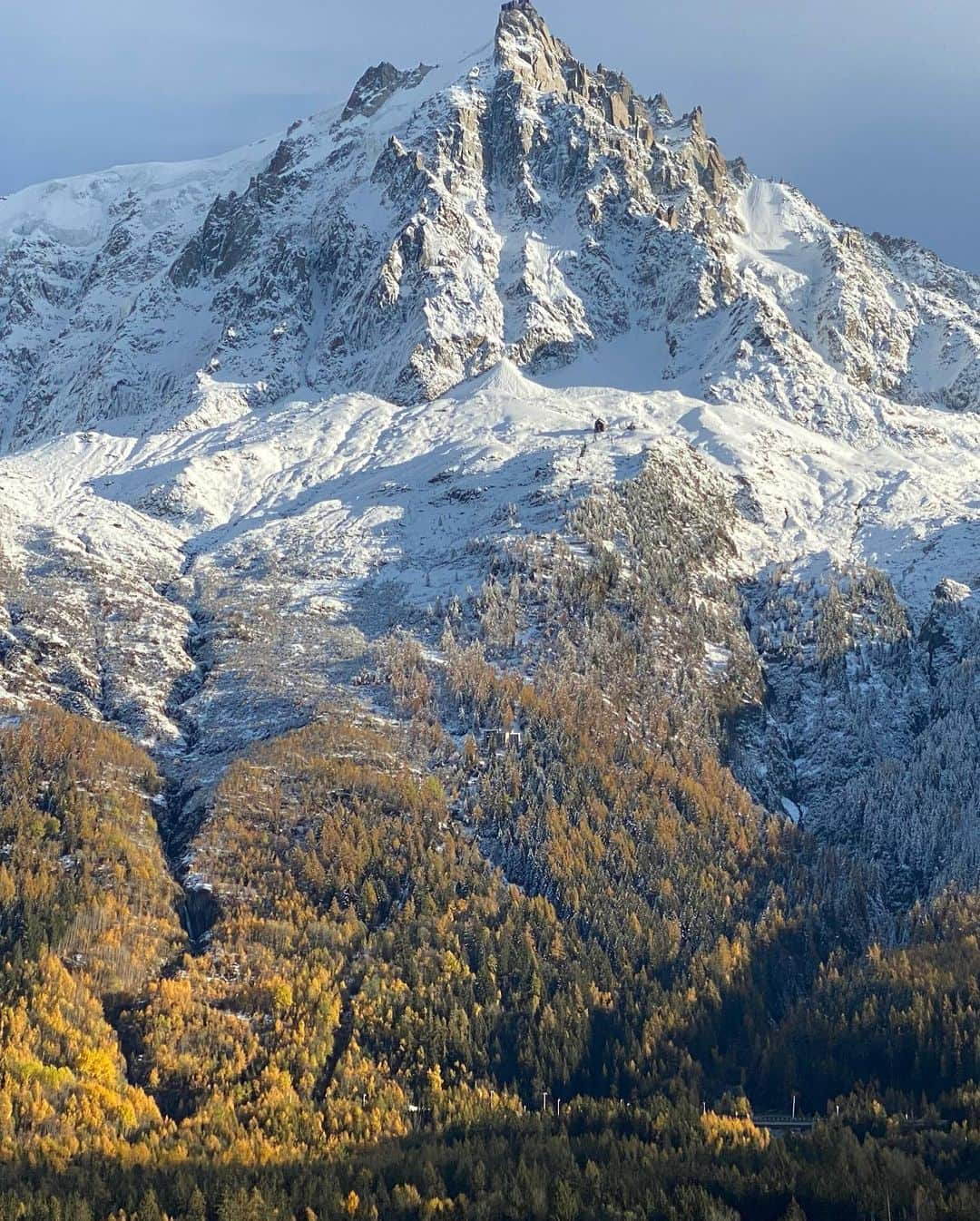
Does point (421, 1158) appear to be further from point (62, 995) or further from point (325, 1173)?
point (62, 995)

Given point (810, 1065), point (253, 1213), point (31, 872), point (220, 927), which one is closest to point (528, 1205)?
point (253, 1213)

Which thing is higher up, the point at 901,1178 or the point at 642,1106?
the point at 901,1178

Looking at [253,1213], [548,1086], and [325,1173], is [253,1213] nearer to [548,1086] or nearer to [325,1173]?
[325,1173]

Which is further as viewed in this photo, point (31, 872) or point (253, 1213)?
point (31, 872)

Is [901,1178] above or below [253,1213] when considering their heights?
above

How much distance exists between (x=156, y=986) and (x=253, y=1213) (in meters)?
44.6

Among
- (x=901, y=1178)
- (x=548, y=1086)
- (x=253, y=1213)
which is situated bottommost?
(x=548, y=1086)

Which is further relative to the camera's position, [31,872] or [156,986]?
[31,872]

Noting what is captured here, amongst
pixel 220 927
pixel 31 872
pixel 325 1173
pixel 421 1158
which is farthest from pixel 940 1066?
pixel 31 872

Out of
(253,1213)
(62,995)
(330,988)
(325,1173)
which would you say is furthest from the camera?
(330,988)

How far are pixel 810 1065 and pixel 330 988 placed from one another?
213 feet

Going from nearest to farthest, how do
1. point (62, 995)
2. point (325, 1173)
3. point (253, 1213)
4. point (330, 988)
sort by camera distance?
point (253, 1213) → point (325, 1173) → point (62, 995) → point (330, 988)

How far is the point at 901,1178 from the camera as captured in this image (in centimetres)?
14600

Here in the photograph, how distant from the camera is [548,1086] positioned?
7254 inches
